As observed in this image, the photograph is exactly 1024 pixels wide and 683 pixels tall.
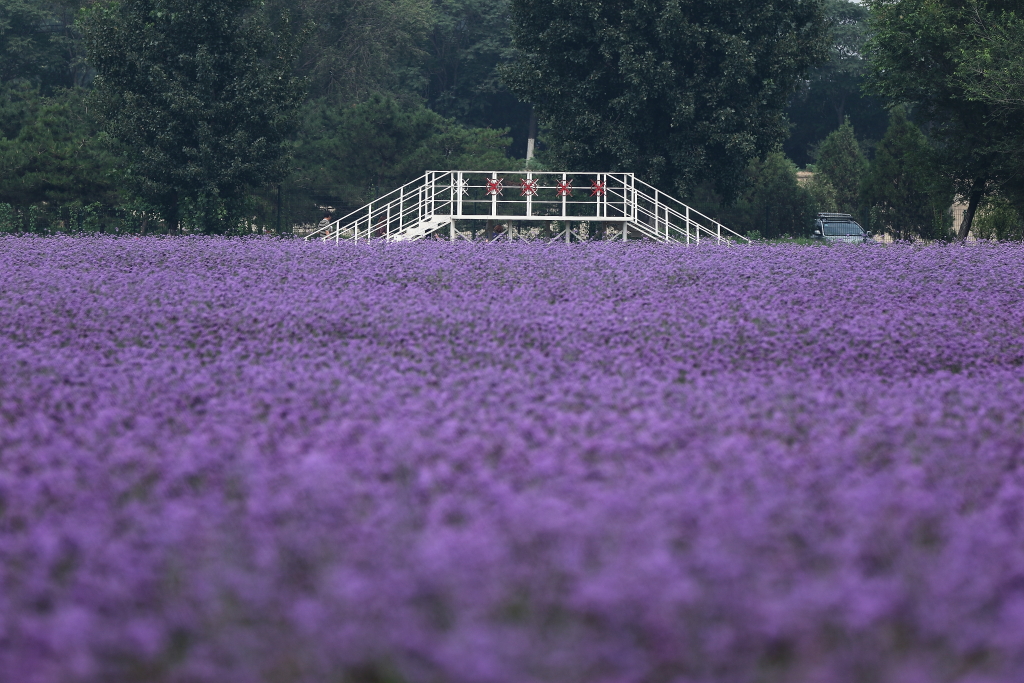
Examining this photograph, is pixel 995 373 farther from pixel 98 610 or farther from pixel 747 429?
pixel 98 610

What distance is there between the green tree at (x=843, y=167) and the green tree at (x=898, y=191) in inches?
322

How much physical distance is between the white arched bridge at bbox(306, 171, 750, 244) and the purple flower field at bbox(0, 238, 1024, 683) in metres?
13.7

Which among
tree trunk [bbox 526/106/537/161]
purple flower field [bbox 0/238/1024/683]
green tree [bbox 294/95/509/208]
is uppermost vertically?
tree trunk [bbox 526/106/537/161]

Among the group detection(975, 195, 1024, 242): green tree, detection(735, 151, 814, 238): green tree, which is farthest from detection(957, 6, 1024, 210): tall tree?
detection(735, 151, 814, 238): green tree

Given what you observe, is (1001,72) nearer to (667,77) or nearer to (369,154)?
(667,77)

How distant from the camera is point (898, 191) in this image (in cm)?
4022

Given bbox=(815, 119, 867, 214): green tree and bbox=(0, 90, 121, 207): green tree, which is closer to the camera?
bbox=(0, 90, 121, 207): green tree

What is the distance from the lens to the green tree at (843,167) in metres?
49.5

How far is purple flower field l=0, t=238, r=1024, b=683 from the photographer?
3.28m

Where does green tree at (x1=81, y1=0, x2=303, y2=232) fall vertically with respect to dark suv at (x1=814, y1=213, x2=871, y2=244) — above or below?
above

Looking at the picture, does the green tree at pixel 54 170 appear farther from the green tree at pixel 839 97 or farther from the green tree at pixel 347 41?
the green tree at pixel 839 97

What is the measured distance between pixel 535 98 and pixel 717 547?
30.2m

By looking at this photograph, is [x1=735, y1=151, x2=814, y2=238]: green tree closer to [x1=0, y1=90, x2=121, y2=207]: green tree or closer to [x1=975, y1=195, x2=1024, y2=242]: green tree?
[x1=975, y1=195, x2=1024, y2=242]: green tree

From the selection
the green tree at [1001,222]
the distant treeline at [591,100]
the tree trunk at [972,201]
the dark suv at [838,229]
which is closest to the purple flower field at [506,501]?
the distant treeline at [591,100]
